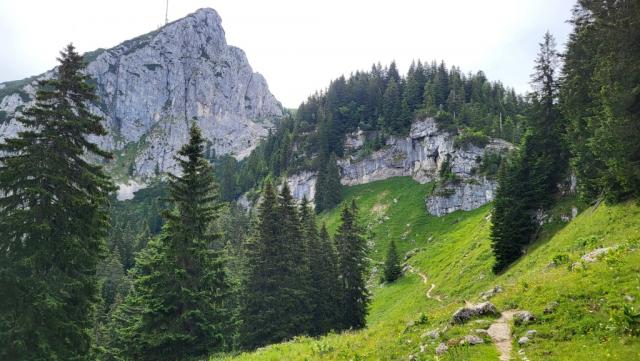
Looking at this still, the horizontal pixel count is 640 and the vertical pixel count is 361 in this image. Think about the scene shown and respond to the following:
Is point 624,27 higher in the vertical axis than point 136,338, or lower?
higher

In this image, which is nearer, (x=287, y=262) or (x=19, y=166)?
(x=19, y=166)

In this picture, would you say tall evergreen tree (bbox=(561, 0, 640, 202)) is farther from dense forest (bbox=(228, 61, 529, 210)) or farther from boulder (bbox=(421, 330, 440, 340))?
dense forest (bbox=(228, 61, 529, 210))

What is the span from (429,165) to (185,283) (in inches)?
3795

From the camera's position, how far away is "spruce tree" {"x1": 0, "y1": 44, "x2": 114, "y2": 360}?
60.9 ft

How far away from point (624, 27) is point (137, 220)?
183571 millimetres

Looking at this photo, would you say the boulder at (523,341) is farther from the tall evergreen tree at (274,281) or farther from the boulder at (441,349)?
the tall evergreen tree at (274,281)

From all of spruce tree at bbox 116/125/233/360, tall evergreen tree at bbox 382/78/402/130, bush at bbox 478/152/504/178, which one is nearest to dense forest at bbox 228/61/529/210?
tall evergreen tree at bbox 382/78/402/130

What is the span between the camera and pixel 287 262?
39.1m

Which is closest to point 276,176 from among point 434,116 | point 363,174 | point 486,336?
point 363,174

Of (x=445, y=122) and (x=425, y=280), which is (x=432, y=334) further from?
(x=445, y=122)

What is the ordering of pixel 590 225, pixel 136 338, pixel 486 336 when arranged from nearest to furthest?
pixel 486 336 → pixel 136 338 → pixel 590 225

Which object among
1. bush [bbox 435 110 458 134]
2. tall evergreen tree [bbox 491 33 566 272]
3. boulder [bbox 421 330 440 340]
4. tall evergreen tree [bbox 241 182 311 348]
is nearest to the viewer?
boulder [bbox 421 330 440 340]

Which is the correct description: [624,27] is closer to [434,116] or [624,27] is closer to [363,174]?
[434,116]

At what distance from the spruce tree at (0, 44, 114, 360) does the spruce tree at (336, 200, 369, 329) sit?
27735 millimetres
